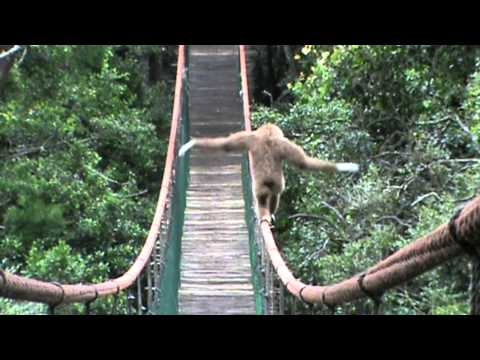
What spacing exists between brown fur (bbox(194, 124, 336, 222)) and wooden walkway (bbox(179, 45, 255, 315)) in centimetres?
172

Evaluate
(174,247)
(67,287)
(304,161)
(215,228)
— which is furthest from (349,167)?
(215,228)

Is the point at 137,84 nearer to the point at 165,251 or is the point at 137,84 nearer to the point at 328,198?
the point at 328,198

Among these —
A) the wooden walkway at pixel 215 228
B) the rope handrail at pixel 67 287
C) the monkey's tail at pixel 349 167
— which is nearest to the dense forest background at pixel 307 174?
the wooden walkway at pixel 215 228

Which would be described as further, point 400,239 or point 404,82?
point 404,82

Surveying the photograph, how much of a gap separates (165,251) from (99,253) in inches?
60.0

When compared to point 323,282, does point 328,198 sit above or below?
above

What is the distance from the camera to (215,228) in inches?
172

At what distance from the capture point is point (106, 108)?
5867 mm

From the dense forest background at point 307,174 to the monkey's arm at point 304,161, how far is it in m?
1.01

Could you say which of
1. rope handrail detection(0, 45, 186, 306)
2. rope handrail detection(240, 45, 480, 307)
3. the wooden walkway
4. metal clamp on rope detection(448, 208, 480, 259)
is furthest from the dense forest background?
metal clamp on rope detection(448, 208, 480, 259)

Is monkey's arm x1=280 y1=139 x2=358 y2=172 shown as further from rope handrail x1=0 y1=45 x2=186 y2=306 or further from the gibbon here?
rope handrail x1=0 y1=45 x2=186 y2=306

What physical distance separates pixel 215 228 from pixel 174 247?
747 mm

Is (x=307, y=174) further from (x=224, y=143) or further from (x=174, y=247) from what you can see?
(x=224, y=143)
